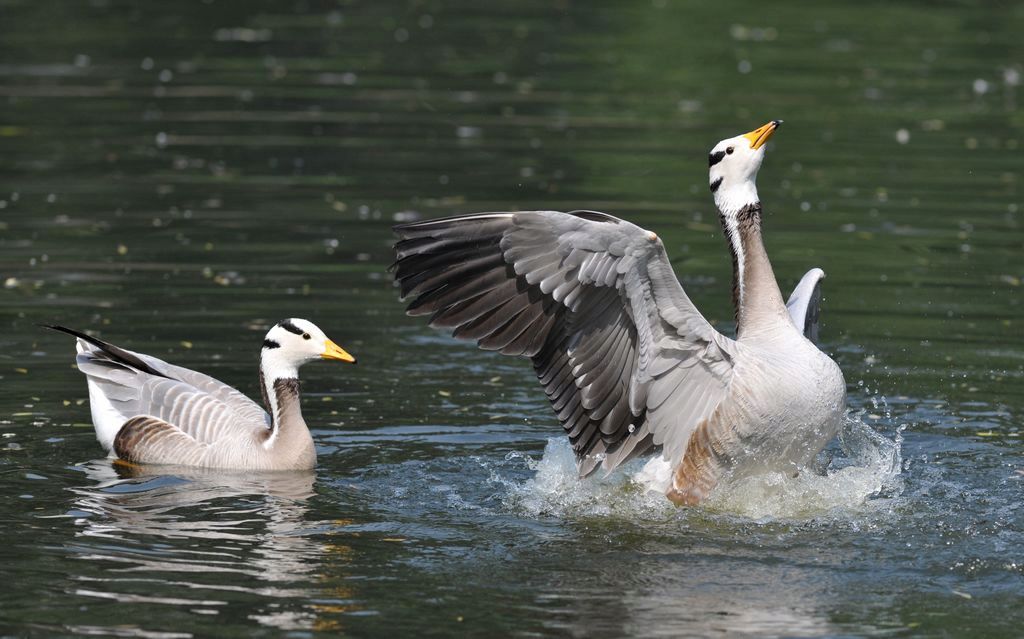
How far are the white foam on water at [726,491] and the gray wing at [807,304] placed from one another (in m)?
0.77

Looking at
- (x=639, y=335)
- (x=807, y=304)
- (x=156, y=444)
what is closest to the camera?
(x=639, y=335)

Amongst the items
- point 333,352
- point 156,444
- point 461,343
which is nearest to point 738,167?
point 333,352

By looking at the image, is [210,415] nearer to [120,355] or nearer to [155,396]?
[155,396]

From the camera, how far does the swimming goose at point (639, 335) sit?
9203mm

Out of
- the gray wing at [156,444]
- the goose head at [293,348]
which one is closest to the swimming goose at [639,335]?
the goose head at [293,348]

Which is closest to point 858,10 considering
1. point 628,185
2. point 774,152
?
point 774,152

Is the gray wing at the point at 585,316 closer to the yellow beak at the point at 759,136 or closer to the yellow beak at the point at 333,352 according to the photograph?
the yellow beak at the point at 759,136

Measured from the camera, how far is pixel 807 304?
425 inches

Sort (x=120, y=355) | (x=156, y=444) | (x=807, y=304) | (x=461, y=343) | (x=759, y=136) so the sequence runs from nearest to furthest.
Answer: (x=759, y=136), (x=807, y=304), (x=156, y=444), (x=120, y=355), (x=461, y=343)

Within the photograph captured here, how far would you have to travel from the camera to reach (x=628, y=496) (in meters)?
10.2

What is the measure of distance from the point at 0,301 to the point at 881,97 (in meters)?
14.6

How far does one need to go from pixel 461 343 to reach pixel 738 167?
175 inches

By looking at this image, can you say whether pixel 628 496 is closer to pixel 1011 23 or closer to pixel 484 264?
pixel 484 264

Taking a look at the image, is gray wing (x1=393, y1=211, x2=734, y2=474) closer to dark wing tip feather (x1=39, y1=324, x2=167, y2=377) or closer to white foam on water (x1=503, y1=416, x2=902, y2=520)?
white foam on water (x1=503, y1=416, x2=902, y2=520)
